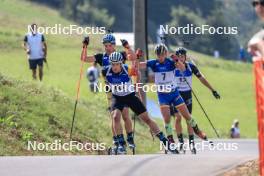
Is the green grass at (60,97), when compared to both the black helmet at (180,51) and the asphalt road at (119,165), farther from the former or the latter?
the asphalt road at (119,165)

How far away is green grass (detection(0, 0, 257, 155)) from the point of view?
729 inches

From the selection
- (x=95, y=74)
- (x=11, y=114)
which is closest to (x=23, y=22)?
(x=95, y=74)

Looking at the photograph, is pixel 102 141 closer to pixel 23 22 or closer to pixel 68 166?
pixel 68 166

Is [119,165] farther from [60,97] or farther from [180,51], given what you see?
[60,97]

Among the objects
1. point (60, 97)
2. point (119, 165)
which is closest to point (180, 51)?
point (60, 97)

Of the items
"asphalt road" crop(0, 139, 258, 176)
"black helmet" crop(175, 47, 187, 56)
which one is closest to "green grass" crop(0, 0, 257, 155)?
"black helmet" crop(175, 47, 187, 56)

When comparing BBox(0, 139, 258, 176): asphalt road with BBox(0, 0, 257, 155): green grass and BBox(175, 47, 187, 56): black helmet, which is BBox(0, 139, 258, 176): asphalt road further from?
BBox(175, 47, 187, 56): black helmet

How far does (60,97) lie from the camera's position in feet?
71.2

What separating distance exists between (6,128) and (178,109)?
3.44m

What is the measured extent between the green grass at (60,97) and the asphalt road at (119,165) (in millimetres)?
3725

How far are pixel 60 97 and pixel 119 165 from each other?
31.8 feet

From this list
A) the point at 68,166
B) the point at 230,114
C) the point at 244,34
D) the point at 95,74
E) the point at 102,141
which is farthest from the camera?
the point at 244,34

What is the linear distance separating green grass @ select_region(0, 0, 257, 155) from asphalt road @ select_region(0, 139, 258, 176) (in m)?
3.73

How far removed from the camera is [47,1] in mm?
89125
